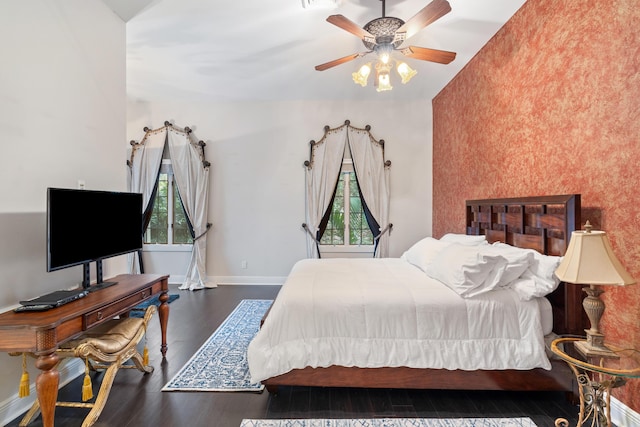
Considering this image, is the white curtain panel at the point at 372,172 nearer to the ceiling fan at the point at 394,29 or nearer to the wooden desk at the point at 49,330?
the ceiling fan at the point at 394,29

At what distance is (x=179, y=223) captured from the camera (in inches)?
201

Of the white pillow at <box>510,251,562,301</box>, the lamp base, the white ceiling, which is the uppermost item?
the white ceiling

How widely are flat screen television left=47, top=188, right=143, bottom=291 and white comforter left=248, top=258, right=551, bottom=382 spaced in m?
1.33

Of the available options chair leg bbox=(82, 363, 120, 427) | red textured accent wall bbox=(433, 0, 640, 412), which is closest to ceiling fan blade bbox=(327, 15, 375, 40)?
red textured accent wall bbox=(433, 0, 640, 412)

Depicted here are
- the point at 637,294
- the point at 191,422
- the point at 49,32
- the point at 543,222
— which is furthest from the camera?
the point at 543,222

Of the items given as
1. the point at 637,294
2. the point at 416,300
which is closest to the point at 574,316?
the point at 637,294

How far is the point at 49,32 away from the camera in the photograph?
2141 millimetres

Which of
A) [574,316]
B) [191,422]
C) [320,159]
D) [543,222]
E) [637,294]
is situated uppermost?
[320,159]

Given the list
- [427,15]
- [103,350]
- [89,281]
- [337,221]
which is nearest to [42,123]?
[89,281]

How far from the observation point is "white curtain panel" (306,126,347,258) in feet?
16.0

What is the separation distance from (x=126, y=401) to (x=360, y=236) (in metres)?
3.69

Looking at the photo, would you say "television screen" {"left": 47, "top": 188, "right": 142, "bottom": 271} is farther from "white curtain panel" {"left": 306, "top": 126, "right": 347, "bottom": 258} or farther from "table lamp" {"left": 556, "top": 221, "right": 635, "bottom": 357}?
"table lamp" {"left": 556, "top": 221, "right": 635, "bottom": 357}

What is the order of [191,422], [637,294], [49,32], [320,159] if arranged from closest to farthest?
[637,294] < [191,422] < [49,32] < [320,159]

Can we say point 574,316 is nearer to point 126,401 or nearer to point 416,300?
point 416,300
